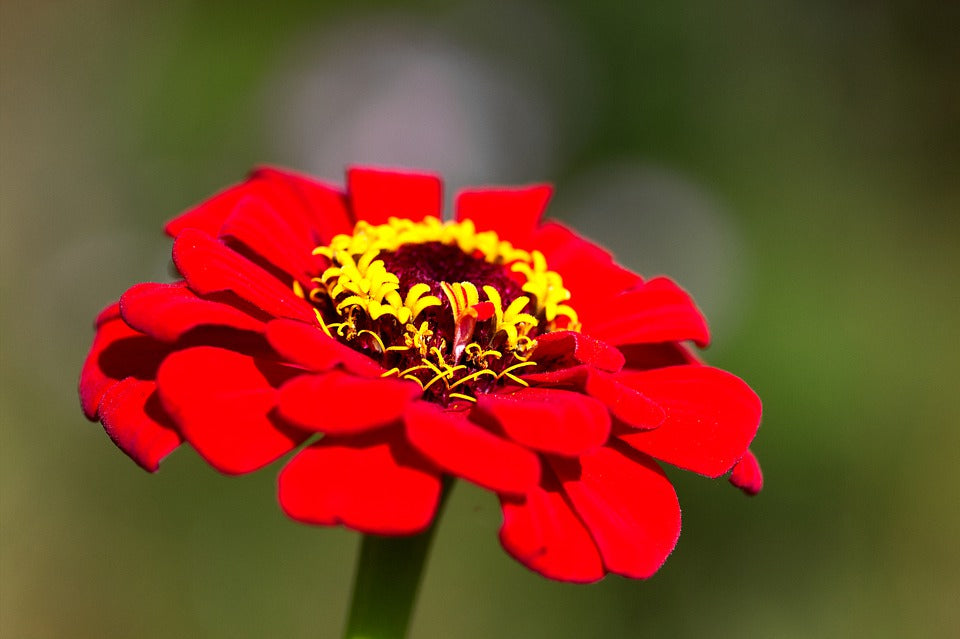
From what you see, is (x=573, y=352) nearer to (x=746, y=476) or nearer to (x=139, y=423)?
(x=746, y=476)

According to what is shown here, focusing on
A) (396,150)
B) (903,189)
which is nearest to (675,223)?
(903,189)

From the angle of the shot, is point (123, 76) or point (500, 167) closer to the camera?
point (123, 76)

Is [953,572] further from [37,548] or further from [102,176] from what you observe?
[102,176]

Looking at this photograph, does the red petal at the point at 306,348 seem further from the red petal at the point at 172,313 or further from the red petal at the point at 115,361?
the red petal at the point at 115,361

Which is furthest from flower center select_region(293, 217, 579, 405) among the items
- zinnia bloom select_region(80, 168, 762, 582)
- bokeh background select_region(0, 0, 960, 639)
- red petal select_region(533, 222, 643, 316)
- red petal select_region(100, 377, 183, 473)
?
bokeh background select_region(0, 0, 960, 639)

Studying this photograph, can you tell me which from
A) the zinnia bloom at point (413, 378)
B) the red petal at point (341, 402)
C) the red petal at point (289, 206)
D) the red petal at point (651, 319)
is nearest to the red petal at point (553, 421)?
the zinnia bloom at point (413, 378)

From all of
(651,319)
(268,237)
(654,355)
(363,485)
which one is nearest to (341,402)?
(363,485)
